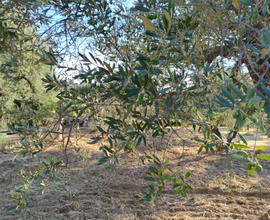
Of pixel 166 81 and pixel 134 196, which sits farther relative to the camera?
pixel 134 196

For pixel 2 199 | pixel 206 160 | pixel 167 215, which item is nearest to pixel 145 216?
pixel 167 215

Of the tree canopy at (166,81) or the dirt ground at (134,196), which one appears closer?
the tree canopy at (166,81)

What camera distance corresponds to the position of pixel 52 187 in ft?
12.0

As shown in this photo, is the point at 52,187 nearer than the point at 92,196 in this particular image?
No

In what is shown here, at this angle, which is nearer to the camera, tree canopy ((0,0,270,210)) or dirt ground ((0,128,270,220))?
tree canopy ((0,0,270,210))

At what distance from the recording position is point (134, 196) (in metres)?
3.34

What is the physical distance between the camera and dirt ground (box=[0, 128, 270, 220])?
2.74 m

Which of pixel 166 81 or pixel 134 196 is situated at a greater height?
pixel 166 81

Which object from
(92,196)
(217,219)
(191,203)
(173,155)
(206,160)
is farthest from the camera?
(173,155)

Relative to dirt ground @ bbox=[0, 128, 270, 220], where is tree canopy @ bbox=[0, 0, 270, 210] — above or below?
above

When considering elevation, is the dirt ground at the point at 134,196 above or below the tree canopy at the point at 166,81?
below

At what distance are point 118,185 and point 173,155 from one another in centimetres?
241

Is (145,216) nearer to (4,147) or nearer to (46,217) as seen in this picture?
(46,217)

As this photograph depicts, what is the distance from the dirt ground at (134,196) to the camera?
9.00ft
